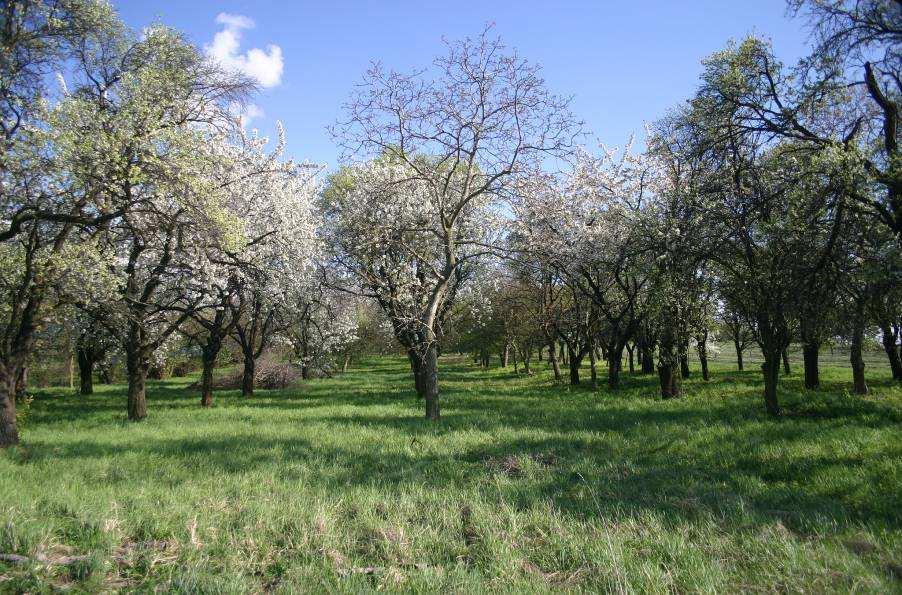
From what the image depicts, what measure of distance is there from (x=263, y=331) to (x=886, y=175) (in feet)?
79.0

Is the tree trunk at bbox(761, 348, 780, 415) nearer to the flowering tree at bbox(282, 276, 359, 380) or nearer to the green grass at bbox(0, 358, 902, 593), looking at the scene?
the green grass at bbox(0, 358, 902, 593)

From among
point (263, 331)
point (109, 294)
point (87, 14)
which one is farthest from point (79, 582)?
point (263, 331)

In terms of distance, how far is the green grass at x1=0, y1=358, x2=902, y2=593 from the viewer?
4.57m

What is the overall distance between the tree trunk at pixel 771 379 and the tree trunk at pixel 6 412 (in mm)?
18545

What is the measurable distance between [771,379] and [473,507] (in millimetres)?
10907

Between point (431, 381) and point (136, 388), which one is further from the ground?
point (431, 381)

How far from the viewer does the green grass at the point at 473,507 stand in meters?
4.57

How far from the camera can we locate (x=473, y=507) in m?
6.35

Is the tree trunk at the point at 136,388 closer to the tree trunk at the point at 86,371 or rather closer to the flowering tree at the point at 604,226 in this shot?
the flowering tree at the point at 604,226

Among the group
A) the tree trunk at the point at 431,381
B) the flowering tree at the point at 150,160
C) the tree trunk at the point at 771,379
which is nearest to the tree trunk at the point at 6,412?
the flowering tree at the point at 150,160

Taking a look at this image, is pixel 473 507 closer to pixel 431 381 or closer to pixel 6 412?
pixel 431 381

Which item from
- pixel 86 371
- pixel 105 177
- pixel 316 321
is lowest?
pixel 86 371

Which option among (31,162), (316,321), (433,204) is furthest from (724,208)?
(316,321)

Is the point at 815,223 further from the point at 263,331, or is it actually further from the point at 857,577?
the point at 263,331
